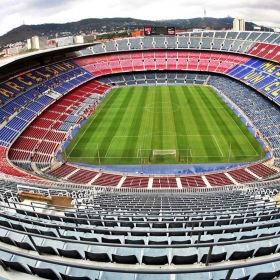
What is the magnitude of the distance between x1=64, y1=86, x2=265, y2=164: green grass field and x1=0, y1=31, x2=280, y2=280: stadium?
9.8 inches

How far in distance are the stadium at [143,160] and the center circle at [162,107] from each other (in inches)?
13.4

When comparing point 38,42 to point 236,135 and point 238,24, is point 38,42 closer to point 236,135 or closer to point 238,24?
point 238,24

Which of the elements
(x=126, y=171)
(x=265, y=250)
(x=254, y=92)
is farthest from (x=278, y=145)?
→ (x=265, y=250)

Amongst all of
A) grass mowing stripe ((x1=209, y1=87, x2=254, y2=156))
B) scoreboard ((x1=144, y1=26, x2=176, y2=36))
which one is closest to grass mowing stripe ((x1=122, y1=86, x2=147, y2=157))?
grass mowing stripe ((x1=209, y1=87, x2=254, y2=156))

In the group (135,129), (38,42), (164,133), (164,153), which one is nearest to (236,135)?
(164,133)

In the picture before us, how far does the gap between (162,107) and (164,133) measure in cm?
1291

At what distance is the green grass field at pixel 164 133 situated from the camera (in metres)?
35.7

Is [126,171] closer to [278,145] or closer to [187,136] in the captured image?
[187,136]

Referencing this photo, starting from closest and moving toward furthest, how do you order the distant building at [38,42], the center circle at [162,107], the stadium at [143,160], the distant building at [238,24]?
the stadium at [143,160] < the center circle at [162,107] < the distant building at [38,42] < the distant building at [238,24]

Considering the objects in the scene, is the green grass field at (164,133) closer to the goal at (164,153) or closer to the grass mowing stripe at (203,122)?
the grass mowing stripe at (203,122)

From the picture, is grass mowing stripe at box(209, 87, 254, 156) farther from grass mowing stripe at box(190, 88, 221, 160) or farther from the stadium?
grass mowing stripe at box(190, 88, 221, 160)

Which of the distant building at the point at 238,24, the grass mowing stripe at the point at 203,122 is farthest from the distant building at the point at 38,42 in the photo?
the distant building at the point at 238,24

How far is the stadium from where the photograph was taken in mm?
6203

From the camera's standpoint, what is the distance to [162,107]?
5394cm
